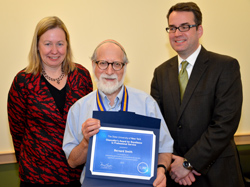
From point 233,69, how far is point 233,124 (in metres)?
0.48

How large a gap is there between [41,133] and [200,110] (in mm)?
1406

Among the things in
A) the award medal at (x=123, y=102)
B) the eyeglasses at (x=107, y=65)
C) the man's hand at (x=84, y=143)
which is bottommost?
the man's hand at (x=84, y=143)

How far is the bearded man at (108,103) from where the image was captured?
1.95 m

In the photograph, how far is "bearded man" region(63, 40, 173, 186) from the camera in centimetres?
195

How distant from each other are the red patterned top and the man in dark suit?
3.14 feet

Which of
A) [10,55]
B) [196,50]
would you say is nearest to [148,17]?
[196,50]

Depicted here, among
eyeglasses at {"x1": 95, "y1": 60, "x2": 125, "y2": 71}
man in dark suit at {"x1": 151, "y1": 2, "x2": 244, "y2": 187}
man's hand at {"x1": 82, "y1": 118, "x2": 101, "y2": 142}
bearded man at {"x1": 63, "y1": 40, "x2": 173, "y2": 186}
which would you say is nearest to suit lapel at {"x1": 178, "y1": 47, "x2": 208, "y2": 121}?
man in dark suit at {"x1": 151, "y1": 2, "x2": 244, "y2": 187}

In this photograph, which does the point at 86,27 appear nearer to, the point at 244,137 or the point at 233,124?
Answer: the point at 233,124

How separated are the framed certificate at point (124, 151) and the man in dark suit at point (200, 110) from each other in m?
0.68

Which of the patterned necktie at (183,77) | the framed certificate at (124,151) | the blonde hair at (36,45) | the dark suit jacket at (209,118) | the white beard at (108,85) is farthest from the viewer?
the patterned necktie at (183,77)

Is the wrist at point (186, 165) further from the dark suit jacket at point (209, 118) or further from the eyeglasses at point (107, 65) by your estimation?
the eyeglasses at point (107, 65)

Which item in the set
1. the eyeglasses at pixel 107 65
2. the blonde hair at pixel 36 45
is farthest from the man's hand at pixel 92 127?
the blonde hair at pixel 36 45

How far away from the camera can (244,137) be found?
412 centimetres

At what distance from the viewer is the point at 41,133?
225cm
